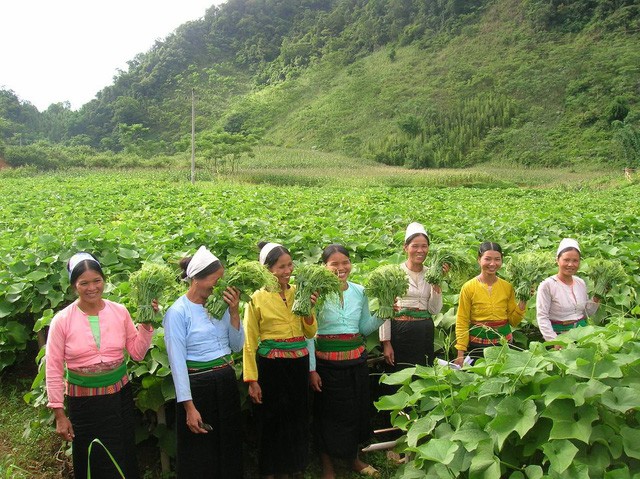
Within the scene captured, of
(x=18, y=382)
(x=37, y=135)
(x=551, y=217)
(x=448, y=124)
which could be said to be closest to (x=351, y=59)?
(x=448, y=124)

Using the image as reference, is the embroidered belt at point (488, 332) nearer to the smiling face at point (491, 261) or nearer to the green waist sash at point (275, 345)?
the smiling face at point (491, 261)

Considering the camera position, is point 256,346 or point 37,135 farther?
point 37,135

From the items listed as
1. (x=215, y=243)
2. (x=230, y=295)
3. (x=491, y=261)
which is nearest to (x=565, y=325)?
(x=491, y=261)

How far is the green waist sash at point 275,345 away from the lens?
3.44 metres

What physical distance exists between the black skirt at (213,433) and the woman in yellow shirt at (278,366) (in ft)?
0.69

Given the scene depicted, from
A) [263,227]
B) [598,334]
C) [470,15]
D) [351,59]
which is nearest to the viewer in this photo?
[598,334]

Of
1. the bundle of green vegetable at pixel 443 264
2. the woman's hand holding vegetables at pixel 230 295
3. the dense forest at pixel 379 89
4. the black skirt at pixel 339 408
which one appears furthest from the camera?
the dense forest at pixel 379 89

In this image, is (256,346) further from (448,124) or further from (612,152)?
(448,124)

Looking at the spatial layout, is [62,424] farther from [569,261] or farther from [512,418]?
[569,261]

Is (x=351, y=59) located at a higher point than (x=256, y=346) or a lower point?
higher

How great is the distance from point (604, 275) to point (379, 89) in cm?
6296

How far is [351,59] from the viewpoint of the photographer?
82625 millimetres

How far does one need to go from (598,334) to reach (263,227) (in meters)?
6.44

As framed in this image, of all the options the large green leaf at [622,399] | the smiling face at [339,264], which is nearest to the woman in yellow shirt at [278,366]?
the smiling face at [339,264]
